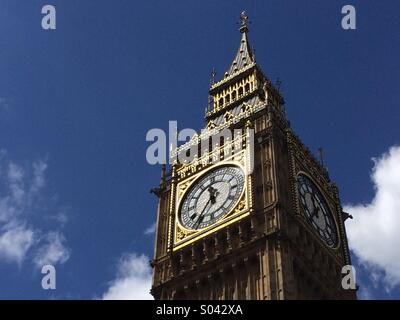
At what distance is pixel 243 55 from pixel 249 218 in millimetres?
25239

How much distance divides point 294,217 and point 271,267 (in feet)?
16.5

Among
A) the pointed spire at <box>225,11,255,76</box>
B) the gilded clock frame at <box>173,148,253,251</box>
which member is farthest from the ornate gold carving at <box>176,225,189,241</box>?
the pointed spire at <box>225,11,255,76</box>

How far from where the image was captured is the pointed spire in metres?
72.4

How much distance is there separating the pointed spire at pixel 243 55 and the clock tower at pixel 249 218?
8.54 meters

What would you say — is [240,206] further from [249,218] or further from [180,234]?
[180,234]

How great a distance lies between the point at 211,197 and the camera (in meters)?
55.8

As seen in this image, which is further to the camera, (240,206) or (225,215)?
(225,215)

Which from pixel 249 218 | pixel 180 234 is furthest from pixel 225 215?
pixel 180 234

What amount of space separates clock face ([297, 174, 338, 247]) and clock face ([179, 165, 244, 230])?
4491 mm

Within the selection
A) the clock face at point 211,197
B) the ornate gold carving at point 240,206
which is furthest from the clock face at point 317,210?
the clock face at point 211,197

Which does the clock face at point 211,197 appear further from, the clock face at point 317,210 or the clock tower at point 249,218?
the clock face at point 317,210
